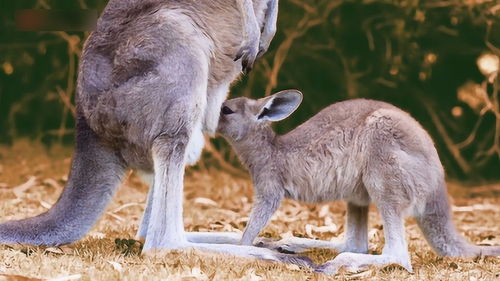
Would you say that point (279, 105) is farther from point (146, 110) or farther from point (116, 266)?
point (116, 266)

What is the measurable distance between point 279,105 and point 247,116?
0.18m

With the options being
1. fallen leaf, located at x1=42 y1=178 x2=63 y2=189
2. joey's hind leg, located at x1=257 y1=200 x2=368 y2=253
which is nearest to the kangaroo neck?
joey's hind leg, located at x1=257 y1=200 x2=368 y2=253

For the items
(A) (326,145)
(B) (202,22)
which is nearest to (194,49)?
(B) (202,22)

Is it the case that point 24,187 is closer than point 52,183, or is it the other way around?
point 24,187

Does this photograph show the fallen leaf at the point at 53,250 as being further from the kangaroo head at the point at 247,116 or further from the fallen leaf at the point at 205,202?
the fallen leaf at the point at 205,202

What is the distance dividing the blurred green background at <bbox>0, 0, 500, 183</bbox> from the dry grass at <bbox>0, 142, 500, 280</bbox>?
0.47 m

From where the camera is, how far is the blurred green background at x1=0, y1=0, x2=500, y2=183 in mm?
7625

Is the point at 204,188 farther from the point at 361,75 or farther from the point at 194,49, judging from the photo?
the point at 194,49

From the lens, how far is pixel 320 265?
13.8ft

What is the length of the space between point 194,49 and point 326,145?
2.83 feet

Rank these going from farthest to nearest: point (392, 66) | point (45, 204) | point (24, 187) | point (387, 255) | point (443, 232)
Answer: point (392, 66), point (24, 187), point (45, 204), point (443, 232), point (387, 255)

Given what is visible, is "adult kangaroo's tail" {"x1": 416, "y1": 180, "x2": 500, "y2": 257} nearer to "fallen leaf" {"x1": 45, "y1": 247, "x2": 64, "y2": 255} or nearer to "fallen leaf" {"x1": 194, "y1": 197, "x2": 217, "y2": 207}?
"fallen leaf" {"x1": 45, "y1": 247, "x2": 64, "y2": 255}

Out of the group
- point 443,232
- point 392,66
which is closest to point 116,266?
point 443,232

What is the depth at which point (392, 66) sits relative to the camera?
765 cm
